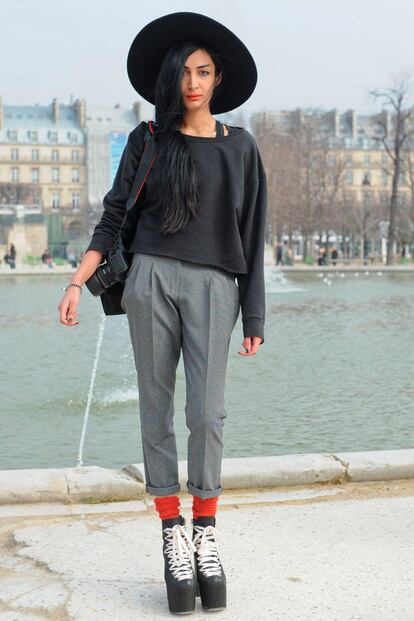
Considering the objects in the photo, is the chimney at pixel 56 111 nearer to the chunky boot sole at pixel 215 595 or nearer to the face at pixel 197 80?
the face at pixel 197 80

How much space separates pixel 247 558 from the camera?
373 centimetres

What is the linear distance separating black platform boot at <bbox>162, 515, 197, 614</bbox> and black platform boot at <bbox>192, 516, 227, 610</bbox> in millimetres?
25

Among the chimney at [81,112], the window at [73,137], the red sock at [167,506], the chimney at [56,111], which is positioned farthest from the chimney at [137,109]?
the red sock at [167,506]

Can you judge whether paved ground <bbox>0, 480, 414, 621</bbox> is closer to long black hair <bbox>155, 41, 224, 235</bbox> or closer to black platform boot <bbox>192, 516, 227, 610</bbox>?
black platform boot <bbox>192, 516, 227, 610</bbox>

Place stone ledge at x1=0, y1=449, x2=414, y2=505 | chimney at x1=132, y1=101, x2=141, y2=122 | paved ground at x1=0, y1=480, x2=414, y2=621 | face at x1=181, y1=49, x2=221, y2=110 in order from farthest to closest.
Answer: chimney at x1=132, y1=101, x2=141, y2=122 < stone ledge at x1=0, y1=449, x2=414, y2=505 < face at x1=181, y1=49, x2=221, y2=110 < paved ground at x1=0, y1=480, x2=414, y2=621

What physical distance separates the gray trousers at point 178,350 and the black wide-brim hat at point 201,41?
0.65m

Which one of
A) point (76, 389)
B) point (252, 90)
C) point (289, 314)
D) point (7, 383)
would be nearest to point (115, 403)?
point (76, 389)

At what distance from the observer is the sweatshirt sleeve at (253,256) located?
3506mm

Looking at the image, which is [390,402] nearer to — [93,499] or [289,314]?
[93,499]

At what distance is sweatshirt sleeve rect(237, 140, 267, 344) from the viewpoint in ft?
11.5

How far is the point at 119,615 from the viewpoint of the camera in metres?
3.21

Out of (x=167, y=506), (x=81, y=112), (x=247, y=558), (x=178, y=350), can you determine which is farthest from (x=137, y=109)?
(x=167, y=506)

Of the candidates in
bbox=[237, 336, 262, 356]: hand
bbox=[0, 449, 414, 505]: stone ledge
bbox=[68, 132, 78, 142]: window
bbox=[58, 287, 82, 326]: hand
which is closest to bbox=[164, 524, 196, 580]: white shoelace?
bbox=[237, 336, 262, 356]: hand

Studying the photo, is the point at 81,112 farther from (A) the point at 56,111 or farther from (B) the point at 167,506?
(B) the point at 167,506
